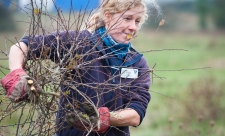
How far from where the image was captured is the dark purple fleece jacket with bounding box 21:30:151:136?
2.91 m

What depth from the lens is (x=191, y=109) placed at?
9109 millimetres

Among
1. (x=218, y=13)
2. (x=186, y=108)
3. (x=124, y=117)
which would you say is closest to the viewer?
(x=124, y=117)

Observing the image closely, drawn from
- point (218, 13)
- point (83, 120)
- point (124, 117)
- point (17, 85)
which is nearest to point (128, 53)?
point (124, 117)

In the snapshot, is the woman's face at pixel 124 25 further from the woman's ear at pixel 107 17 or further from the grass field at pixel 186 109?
the grass field at pixel 186 109

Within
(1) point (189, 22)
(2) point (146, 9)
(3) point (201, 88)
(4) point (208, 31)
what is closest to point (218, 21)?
(4) point (208, 31)

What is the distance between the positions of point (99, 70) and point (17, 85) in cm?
86

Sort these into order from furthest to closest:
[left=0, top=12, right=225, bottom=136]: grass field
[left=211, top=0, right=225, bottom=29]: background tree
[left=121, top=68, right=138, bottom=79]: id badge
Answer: [left=211, top=0, right=225, bottom=29]: background tree, [left=0, top=12, right=225, bottom=136]: grass field, [left=121, top=68, right=138, bottom=79]: id badge

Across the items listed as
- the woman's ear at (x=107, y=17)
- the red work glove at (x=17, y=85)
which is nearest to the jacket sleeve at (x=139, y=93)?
the woman's ear at (x=107, y=17)

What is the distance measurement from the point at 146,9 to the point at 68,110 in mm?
1015

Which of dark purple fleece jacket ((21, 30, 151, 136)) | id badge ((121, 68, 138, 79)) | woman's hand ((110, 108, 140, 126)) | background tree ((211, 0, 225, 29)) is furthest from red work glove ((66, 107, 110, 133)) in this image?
background tree ((211, 0, 225, 29))

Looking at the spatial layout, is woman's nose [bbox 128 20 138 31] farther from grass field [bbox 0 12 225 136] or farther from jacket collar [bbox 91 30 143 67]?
grass field [bbox 0 12 225 136]

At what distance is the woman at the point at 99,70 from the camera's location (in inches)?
111

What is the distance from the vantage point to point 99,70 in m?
3.27

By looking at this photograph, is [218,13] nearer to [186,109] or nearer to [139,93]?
[186,109]
